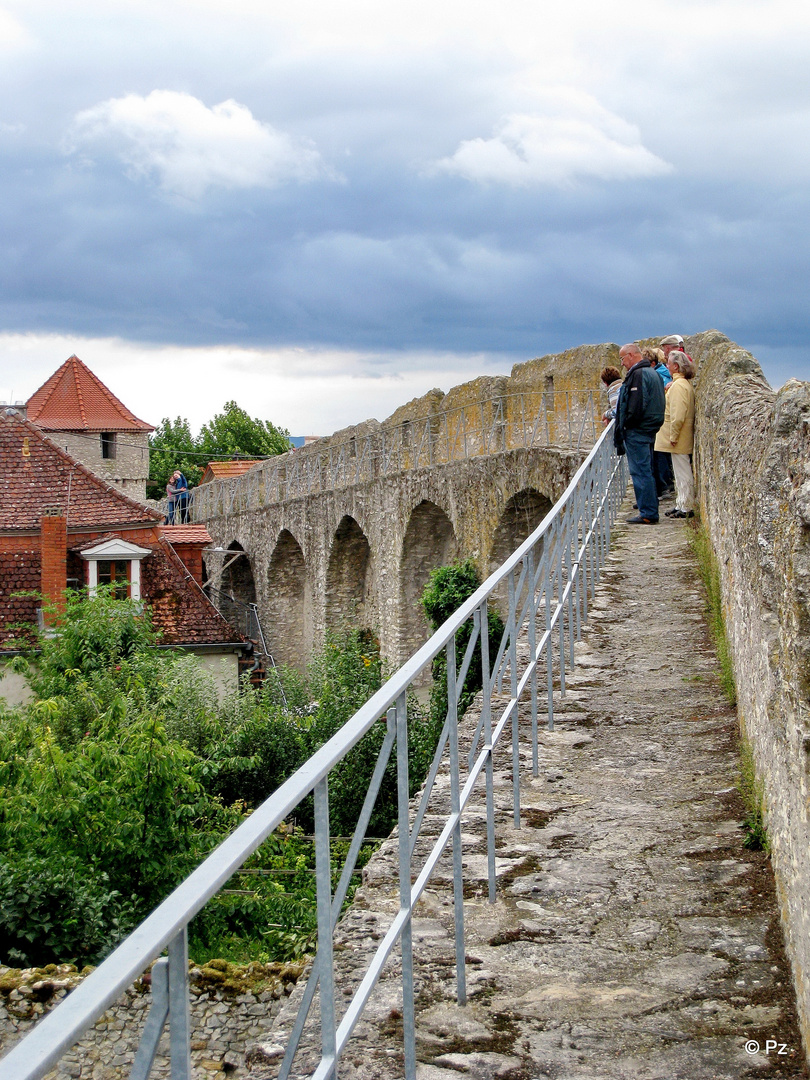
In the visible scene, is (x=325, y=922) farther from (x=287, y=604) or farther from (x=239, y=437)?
(x=239, y=437)

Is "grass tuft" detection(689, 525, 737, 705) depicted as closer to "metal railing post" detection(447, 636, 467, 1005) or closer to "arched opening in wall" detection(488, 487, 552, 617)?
"metal railing post" detection(447, 636, 467, 1005)

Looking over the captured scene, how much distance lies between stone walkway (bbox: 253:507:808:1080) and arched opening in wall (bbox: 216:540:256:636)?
29.1m

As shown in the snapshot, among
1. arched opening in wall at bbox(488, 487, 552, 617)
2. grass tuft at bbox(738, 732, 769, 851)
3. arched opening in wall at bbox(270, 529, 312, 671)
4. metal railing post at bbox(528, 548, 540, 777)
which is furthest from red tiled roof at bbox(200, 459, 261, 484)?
grass tuft at bbox(738, 732, 769, 851)

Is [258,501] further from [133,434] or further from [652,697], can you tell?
[652,697]

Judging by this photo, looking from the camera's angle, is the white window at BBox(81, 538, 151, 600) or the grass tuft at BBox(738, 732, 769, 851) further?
the white window at BBox(81, 538, 151, 600)

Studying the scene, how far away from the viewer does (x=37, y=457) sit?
2050 centimetres

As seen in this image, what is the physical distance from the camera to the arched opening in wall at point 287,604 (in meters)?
29.6

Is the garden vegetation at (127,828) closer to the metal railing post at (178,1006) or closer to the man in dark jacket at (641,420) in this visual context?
the man in dark jacket at (641,420)

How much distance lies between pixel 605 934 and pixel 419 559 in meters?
17.4

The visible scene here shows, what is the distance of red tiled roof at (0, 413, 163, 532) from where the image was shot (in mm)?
19641

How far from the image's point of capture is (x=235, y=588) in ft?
111

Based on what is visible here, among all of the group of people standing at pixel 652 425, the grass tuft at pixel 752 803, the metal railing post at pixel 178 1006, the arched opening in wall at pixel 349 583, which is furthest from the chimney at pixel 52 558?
the metal railing post at pixel 178 1006

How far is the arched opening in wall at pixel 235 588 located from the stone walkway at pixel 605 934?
1147 inches

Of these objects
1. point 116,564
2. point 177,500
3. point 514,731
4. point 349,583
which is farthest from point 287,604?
point 514,731
